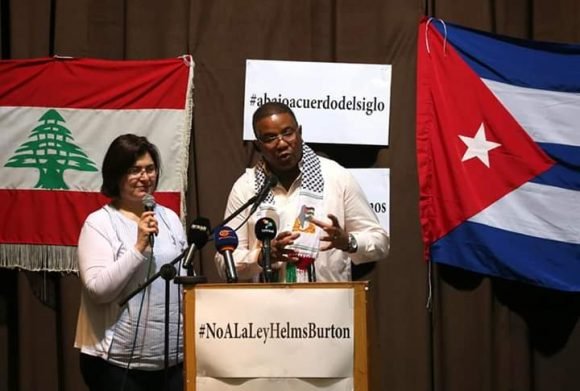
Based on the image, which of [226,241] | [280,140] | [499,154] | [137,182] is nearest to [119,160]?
[137,182]

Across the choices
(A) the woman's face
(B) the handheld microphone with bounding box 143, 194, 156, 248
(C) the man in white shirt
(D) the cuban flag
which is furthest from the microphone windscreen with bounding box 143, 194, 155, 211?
(D) the cuban flag

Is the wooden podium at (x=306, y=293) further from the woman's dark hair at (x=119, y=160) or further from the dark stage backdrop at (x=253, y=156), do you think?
the dark stage backdrop at (x=253, y=156)

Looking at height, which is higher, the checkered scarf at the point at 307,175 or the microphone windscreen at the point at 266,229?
the checkered scarf at the point at 307,175

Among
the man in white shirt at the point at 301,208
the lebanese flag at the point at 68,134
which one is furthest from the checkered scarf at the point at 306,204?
the lebanese flag at the point at 68,134

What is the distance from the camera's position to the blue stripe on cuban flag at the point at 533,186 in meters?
3.28

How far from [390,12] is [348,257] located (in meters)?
1.29

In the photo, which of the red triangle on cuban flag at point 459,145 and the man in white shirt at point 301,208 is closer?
the man in white shirt at point 301,208

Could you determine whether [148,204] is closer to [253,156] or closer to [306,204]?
[306,204]

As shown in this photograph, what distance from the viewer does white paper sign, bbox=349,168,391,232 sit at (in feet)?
10.8

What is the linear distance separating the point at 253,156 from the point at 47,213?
90cm

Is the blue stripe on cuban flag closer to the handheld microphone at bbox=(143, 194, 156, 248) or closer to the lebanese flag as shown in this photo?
the lebanese flag

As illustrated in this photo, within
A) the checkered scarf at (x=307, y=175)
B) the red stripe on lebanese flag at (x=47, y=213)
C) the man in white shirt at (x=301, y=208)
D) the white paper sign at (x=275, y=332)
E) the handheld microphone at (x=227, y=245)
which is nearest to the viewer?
the white paper sign at (x=275, y=332)

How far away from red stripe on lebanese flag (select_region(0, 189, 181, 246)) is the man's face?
836 mm

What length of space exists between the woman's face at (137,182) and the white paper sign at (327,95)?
0.87 metres
